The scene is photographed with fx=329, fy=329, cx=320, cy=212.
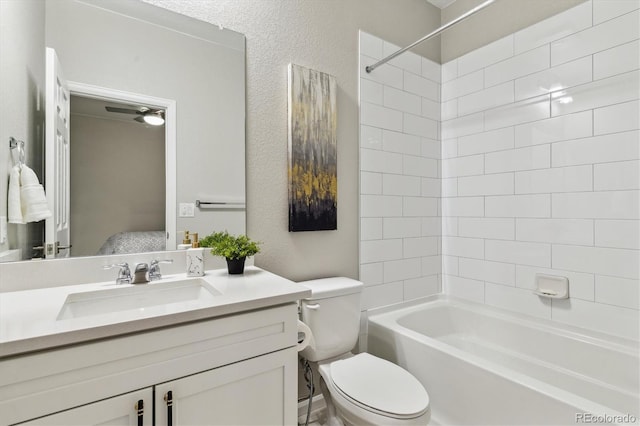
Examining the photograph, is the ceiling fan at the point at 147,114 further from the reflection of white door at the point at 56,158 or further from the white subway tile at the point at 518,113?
the white subway tile at the point at 518,113

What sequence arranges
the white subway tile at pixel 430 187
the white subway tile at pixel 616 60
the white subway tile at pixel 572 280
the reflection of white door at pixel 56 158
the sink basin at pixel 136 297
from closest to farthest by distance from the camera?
1. the sink basin at pixel 136 297
2. the reflection of white door at pixel 56 158
3. the white subway tile at pixel 616 60
4. the white subway tile at pixel 572 280
5. the white subway tile at pixel 430 187

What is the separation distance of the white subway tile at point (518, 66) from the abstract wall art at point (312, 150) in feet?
3.57

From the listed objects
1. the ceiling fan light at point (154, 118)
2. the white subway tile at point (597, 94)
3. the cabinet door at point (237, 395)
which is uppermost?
the white subway tile at point (597, 94)

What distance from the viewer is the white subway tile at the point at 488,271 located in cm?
207

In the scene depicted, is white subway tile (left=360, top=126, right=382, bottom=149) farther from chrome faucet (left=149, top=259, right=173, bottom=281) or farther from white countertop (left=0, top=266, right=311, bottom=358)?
chrome faucet (left=149, top=259, right=173, bottom=281)

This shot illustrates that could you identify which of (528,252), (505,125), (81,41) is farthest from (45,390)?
(505,125)

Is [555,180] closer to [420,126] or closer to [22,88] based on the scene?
[420,126]

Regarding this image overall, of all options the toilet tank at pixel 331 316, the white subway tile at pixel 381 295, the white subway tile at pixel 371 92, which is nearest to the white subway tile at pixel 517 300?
the white subway tile at pixel 381 295

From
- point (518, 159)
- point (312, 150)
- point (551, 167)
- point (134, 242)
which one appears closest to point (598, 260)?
point (551, 167)

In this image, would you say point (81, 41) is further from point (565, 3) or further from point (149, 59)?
point (565, 3)

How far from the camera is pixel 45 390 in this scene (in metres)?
0.76

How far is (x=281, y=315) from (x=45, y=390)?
0.62 metres

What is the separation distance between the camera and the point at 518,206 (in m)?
2.02

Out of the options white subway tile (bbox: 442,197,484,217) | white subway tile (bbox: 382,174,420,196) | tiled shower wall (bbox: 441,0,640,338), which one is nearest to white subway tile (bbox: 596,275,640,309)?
tiled shower wall (bbox: 441,0,640,338)
